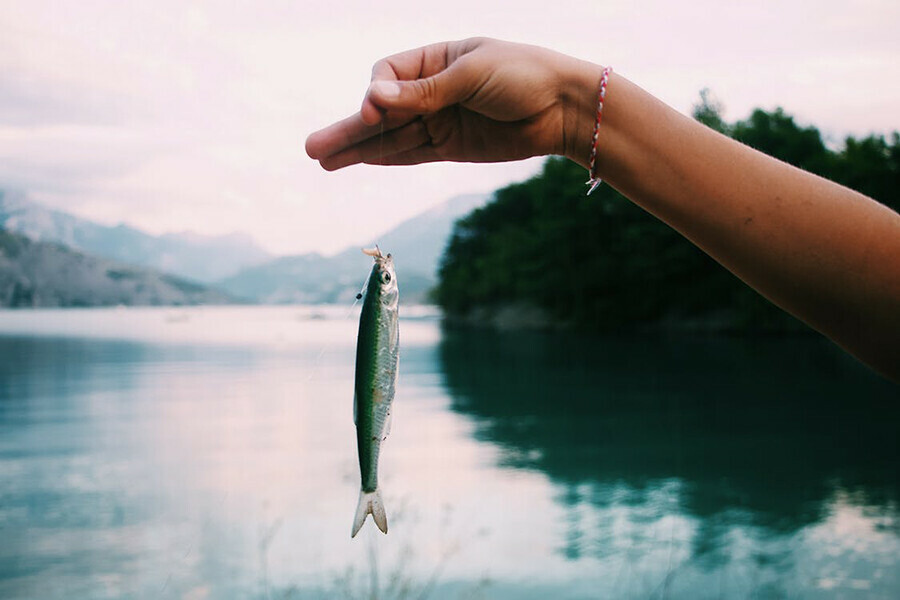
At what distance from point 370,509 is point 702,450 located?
16.7m

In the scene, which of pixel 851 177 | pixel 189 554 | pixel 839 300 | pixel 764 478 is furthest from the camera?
pixel 851 177

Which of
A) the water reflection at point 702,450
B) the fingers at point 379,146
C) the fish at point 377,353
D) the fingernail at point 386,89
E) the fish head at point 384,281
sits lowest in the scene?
the water reflection at point 702,450

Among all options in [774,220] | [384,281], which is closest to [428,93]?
[384,281]

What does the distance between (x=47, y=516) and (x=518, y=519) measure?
23.6 ft

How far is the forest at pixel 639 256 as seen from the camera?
4756 cm

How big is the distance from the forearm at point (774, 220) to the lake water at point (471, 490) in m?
0.88

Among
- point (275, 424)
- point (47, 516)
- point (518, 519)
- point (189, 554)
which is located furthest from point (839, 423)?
point (47, 516)

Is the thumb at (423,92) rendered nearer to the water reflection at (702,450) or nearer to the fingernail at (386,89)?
the fingernail at (386,89)

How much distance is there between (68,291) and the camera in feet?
575

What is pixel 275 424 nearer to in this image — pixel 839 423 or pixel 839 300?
pixel 839 423

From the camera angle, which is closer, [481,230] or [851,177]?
[851,177]

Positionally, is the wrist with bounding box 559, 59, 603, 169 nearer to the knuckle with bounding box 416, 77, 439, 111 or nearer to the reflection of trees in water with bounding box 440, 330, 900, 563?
the knuckle with bounding box 416, 77, 439, 111

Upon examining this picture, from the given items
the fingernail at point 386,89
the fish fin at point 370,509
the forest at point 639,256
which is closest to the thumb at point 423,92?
the fingernail at point 386,89

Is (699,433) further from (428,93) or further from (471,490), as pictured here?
(428,93)
